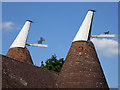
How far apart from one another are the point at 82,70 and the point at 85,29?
3134 millimetres

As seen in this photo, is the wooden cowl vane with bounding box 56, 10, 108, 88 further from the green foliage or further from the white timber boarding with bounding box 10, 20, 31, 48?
the green foliage

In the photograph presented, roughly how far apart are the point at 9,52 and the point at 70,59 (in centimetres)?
549

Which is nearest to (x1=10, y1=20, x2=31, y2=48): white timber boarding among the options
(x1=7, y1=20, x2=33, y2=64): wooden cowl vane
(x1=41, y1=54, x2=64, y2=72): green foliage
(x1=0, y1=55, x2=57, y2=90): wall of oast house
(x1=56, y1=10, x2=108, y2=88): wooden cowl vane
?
(x1=7, y1=20, x2=33, y2=64): wooden cowl vane

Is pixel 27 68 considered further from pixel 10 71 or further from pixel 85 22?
pixel 85 22

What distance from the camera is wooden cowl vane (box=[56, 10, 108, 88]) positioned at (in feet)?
45.4

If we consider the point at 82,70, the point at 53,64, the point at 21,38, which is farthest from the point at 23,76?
the point at 53,64

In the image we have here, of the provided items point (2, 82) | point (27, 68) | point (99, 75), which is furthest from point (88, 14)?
point (2, 82)

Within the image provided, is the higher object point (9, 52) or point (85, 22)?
point (85, 22)

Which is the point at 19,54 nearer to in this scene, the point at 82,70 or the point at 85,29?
the point at 85,29

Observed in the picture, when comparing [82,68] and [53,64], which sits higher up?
[82,68]

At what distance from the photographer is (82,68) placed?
14.2m

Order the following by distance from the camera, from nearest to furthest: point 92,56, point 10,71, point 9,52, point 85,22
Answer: point 10,71
point 92,56
point 85,22
point 9,52

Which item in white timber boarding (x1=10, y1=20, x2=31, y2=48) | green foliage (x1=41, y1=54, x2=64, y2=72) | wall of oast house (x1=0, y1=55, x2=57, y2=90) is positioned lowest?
green foliage (x1=41, y1=54, x2=64, y2=72)

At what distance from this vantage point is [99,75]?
14266 millimetres
